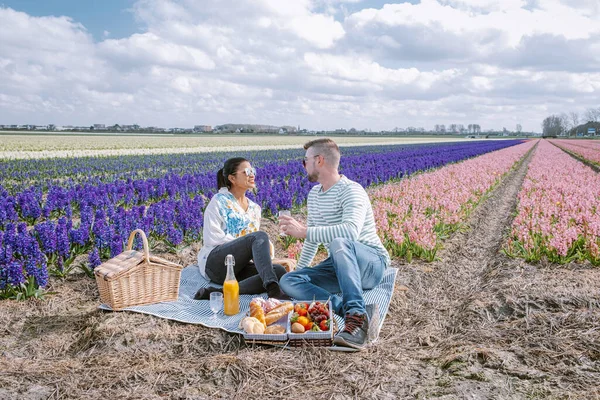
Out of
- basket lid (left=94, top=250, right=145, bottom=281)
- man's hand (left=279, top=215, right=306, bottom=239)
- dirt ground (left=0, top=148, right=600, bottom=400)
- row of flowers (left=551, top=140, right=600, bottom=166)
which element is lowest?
dirt ground (left=0, top=148, right=600, bottom=400)

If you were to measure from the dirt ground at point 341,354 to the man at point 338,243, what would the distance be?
0.41m

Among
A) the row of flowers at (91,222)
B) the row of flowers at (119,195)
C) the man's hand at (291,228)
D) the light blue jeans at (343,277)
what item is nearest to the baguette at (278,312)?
the light blue jeans at (343,277)

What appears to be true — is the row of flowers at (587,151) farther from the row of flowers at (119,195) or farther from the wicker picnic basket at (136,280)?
the wicker picnic basket at (136,280)

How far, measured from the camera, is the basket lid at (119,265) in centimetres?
441

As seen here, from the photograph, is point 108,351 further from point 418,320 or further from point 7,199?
point 7,199

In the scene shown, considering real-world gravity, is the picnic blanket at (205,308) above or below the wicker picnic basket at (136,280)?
below

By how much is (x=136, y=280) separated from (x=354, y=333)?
7.03ft

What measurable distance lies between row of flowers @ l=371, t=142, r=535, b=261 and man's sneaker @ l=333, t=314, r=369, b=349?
3.04 metres

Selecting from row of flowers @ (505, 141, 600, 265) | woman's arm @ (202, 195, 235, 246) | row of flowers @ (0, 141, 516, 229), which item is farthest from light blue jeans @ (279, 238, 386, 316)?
row of flowers @ (0, 141, 516, 229)

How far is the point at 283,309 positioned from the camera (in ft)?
13.9

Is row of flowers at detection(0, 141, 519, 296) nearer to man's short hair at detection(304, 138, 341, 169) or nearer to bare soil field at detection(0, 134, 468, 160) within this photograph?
man's short hair at detection(304, 138, 341, 169)

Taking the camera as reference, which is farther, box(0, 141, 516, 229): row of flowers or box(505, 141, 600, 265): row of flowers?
box(0, 141, 516, 229): row of flowers

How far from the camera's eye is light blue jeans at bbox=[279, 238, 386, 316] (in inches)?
162

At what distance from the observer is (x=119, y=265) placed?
4.61 m
